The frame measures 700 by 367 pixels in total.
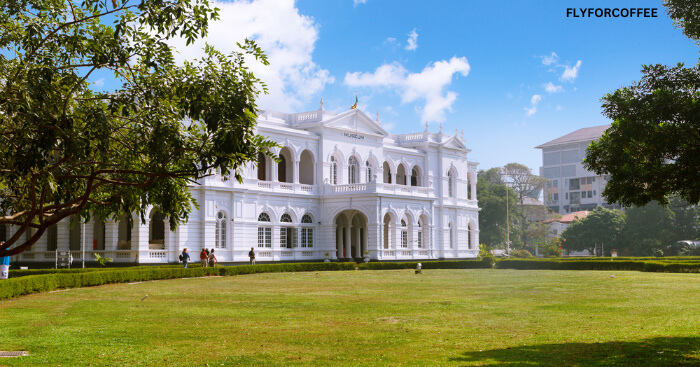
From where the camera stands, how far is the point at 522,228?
318 ft

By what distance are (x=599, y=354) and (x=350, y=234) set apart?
1742 inches

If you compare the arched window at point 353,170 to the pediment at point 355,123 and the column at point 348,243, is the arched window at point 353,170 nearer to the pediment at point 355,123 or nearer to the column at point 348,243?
the pediment at point 355,123

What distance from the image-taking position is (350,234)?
55812 millimetres

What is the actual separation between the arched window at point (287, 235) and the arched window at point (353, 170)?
6.83m

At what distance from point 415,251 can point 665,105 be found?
44.6 meters

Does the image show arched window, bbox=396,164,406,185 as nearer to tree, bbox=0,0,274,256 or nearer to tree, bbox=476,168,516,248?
tree, bbox=476,168,516,248

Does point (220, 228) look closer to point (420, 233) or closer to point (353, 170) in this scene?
point (353, 170)

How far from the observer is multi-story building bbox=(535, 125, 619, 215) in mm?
118750

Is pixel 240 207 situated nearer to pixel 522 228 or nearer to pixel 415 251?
pixel 415 251

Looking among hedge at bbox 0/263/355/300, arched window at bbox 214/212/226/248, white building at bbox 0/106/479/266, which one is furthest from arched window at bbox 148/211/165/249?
hedge at bbox 0/263/355/300

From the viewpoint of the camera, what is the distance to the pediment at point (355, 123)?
54.0 metres

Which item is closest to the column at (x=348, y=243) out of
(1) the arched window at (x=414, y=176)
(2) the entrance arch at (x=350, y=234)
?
(2) the entrance arch at (x=350, y=234)

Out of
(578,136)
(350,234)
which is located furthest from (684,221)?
A: (350,234)

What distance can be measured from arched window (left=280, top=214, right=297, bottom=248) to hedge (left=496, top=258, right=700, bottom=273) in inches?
553
